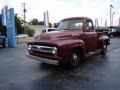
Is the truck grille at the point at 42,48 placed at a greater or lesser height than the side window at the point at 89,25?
lesser

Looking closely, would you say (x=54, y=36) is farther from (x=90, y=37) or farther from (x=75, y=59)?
(x=90, y=37)

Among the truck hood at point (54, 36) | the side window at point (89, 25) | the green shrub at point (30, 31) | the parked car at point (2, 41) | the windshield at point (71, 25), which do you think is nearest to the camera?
the truck hood at point (54, 36)

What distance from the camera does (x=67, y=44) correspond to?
8039 millimetres

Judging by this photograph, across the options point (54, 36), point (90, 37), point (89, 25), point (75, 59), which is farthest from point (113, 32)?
point (54, 36)

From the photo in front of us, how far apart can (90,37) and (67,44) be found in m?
2.02

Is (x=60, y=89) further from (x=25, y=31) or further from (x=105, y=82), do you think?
(x=25, y=31)

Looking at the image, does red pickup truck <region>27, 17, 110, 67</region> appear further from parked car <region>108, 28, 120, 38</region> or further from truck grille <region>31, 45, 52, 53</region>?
parked car <region>108, 28, 120, 38</region>

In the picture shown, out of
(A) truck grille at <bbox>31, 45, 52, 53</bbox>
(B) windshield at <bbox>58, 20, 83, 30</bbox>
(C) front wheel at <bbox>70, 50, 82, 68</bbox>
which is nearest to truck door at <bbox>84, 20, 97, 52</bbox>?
(B) windshield at <bbox>58, 20, 83, 30</bbox>

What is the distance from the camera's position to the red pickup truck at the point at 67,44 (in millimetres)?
7848

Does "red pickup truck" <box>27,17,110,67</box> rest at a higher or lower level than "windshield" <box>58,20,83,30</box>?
lower

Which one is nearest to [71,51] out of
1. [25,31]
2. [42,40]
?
[42,40]

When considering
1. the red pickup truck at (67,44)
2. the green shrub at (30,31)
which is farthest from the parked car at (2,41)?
the green shrub at (30,31)

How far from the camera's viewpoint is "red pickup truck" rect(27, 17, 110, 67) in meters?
7.85

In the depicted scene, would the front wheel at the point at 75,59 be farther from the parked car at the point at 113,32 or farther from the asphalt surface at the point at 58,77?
the parked car at the point at 113,32
